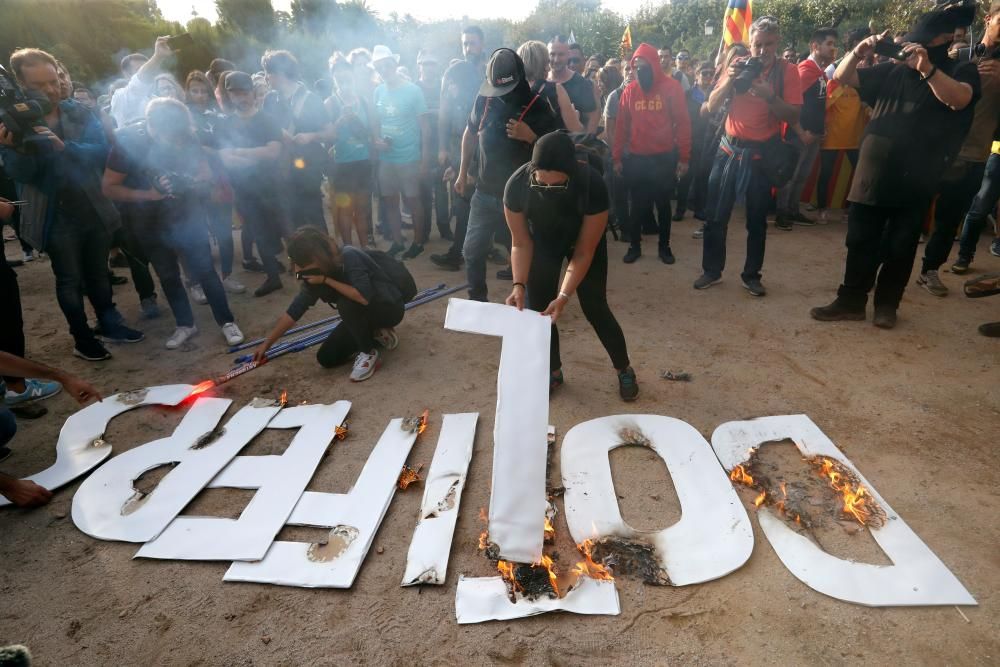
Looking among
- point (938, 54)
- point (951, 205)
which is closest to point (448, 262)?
point (938, 54)

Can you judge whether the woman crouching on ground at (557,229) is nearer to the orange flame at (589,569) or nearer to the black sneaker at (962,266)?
the orange flame at (589,569)

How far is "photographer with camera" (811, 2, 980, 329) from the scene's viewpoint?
12.3ft

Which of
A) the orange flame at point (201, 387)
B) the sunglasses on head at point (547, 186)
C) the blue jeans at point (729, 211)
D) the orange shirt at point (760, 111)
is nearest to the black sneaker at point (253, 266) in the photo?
the orange flame at point (201, 387)

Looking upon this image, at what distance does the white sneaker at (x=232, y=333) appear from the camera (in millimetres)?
4973

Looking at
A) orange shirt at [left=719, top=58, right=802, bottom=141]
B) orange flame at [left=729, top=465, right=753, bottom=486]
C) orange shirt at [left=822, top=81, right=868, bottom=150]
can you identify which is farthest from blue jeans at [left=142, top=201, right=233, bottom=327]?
orange shirt at [left=822, top=81, right=868, bottom=150]

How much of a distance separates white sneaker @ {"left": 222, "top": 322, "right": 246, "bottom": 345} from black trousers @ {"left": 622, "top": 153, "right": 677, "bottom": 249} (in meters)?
4.45

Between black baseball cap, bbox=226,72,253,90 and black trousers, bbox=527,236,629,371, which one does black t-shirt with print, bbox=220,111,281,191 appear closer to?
black baseball cap, bbox=226,72,253,90

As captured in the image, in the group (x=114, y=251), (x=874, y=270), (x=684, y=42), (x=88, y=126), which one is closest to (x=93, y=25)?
(x=114, y=251)

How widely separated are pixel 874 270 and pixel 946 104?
137cm

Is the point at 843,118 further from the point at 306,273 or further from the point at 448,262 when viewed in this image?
the point at 306,273

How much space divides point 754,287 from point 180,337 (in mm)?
5642

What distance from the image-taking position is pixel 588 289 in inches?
141

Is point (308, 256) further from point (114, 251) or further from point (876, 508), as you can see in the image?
point (114, 251)

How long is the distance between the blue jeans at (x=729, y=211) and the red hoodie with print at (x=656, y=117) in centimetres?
77
